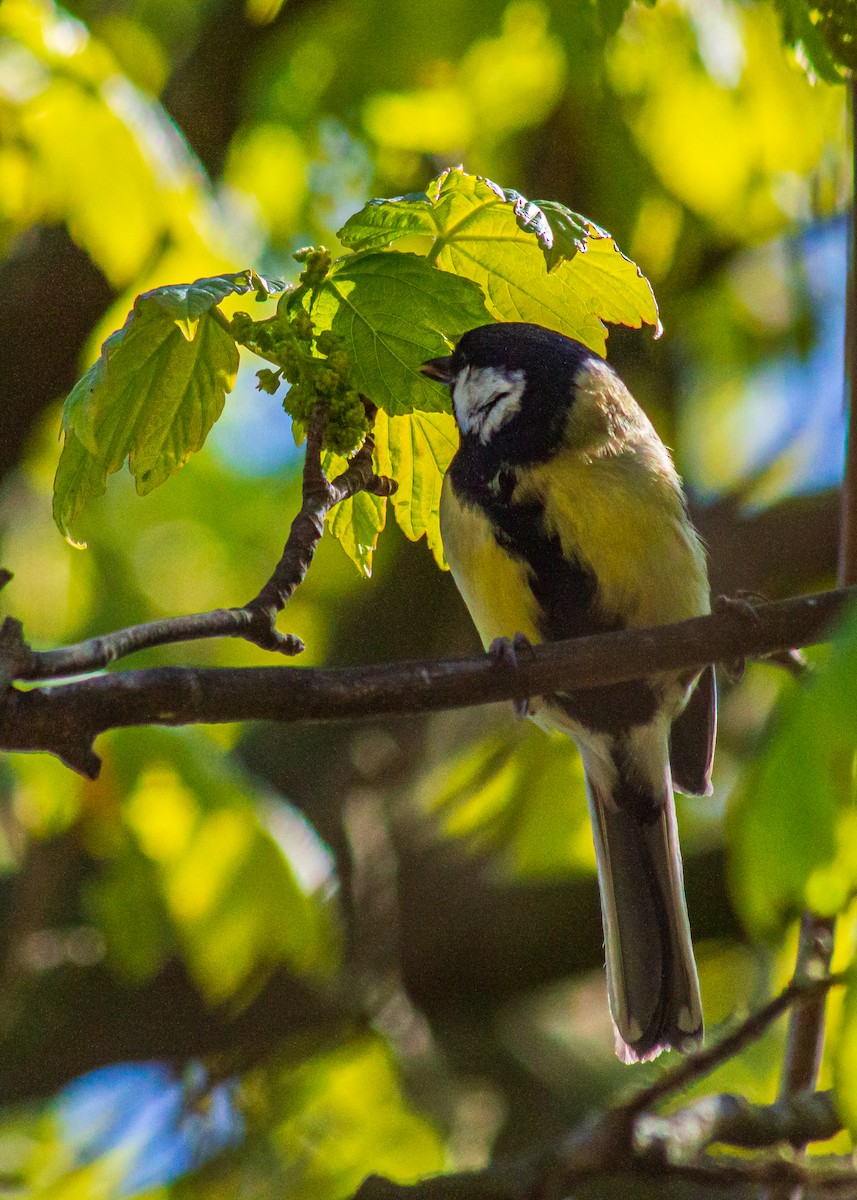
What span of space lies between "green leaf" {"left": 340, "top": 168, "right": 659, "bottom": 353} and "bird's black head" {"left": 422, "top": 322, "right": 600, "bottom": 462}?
64cm

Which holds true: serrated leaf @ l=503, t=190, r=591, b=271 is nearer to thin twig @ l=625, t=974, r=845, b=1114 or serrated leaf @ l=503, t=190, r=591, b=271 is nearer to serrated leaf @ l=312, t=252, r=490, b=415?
serrated leaf @ l=312, t=252, r=490, b=415

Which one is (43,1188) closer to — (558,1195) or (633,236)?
(558,1195)

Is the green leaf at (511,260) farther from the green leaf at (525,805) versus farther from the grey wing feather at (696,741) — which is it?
the green leaf at (525,805)

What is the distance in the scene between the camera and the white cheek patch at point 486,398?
288 centimetres

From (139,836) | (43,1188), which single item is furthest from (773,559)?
(43,1188)

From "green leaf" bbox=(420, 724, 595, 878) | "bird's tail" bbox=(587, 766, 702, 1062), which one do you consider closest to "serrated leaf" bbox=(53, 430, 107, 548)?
"bird's tail" bbox=(587, 766, 702, 1062)

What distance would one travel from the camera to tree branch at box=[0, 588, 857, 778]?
166 cm

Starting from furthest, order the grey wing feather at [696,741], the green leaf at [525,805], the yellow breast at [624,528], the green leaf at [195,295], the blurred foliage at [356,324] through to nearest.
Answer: the green leaf at [525,805], the grey wing feather at [696,741], the yellow breast at [624,528], the blurred foliage at [356,324], the green leaf at [195,295]

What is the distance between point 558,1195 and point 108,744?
5.74 feet

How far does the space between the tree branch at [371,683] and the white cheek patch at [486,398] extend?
3.32 feet

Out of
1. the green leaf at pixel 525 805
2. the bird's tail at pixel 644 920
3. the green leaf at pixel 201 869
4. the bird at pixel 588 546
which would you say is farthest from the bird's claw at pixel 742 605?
the green leaf at pixel 525 805

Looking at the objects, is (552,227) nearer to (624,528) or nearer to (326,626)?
(624,528)

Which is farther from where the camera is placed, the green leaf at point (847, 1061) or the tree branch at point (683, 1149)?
the tree branch at point (683, 1149)

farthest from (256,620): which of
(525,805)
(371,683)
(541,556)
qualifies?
(525,805)
